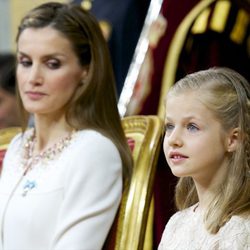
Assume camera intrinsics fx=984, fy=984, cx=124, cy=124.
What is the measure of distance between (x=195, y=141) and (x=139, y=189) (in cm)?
45

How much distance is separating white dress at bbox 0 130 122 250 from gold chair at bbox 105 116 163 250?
25mm

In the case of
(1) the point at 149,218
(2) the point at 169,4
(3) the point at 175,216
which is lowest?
(1) the point at 149,218

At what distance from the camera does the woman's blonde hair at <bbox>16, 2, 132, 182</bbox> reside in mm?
1995

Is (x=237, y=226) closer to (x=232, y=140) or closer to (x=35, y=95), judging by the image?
(x=232, y=140)

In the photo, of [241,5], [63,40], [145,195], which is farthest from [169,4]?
[145,195]

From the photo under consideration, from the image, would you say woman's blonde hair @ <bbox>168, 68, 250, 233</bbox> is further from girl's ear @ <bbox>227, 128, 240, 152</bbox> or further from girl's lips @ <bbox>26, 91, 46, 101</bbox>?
girl's lips @ <bbox>26, 91, 46, 101</bbox>

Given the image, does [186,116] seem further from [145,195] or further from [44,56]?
[44,56]

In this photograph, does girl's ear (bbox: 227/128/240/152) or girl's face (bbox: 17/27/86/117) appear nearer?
girl's ear (bbox: 227/128/240/152)

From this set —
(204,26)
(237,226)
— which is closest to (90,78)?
(204,26)

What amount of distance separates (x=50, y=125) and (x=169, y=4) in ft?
1.77

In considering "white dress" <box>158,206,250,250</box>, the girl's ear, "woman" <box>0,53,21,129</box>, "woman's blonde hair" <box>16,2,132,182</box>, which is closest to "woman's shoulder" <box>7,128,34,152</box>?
"woman's blonde hair" <box>16,2,132,182</box>

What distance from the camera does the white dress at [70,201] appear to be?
1.86 metres

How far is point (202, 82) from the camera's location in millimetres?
1506

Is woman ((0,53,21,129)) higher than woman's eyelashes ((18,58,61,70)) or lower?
lower
